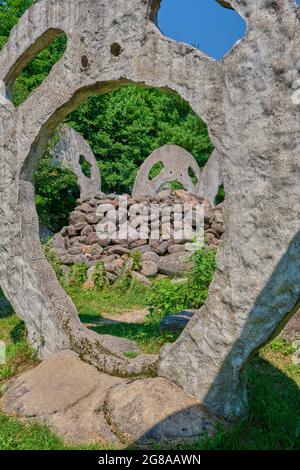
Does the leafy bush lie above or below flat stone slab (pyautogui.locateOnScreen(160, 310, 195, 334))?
above

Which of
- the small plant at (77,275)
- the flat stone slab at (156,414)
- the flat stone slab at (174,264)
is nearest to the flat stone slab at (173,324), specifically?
the flat stone slab at (156,414)

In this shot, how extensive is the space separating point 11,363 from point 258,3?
385 centimetres

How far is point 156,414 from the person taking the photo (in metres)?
3.21

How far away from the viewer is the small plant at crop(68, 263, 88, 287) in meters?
9.30

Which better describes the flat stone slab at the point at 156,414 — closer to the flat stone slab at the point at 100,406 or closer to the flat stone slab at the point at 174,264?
the flat stone slab at the point at 100,406

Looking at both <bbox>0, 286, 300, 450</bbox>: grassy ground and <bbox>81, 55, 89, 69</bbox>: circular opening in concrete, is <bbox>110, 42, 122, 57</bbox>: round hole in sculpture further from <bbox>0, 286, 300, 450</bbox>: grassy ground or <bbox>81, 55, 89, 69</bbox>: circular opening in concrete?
<bbox>0, 286, 300, 450</bbox>: grassy ground

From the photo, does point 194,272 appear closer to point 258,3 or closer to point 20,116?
point 20,116

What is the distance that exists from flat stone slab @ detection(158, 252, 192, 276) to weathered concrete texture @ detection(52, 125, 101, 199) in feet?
14.9

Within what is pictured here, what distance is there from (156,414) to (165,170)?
1383cm

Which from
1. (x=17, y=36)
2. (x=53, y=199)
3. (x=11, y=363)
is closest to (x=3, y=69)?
(x=17, y=36)

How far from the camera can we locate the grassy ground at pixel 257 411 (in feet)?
10.3

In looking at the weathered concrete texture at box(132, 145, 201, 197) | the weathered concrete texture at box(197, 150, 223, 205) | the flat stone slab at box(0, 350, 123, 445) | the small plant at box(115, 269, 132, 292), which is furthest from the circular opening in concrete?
the weathered concrete texture at box(197, 150, 223, 205)

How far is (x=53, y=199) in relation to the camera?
15.0 meters

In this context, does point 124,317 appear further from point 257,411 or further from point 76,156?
point 76,156
